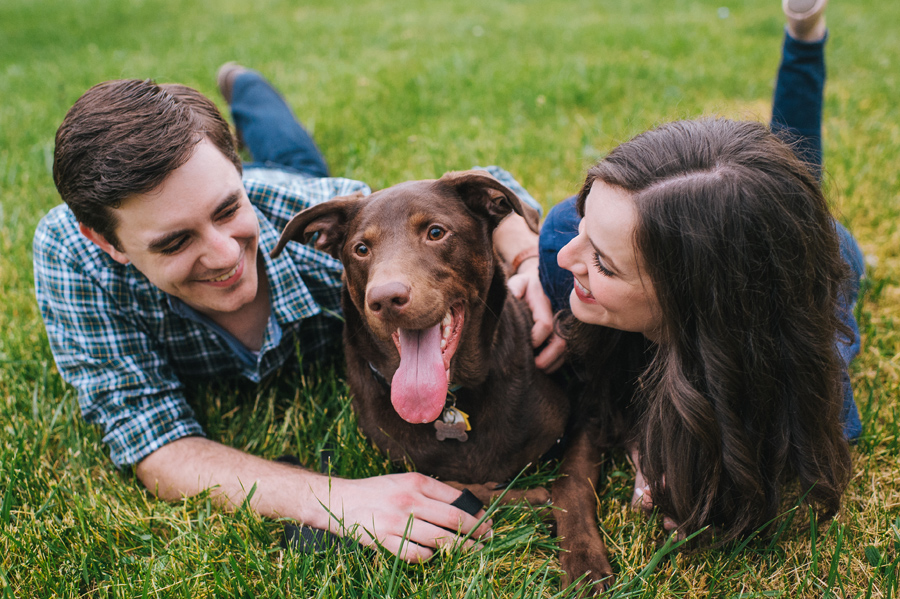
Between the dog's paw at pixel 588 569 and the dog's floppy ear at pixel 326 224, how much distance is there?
154 centimetres

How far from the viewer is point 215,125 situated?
3104mm

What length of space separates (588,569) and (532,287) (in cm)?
137

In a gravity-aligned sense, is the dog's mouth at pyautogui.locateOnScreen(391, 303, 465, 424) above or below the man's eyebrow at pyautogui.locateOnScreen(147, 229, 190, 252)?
below

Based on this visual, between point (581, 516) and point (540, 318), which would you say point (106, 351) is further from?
point (581, 516)

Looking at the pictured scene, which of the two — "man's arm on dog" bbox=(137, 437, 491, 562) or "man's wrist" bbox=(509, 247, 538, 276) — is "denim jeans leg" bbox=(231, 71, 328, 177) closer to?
"man's wrist" bbox=(509, 247, 538, 276)

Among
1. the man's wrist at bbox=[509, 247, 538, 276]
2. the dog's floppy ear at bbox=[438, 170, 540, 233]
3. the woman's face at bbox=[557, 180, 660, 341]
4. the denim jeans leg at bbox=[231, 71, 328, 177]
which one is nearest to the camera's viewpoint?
the woman's face at bbox=[557, 180, 660, 341]

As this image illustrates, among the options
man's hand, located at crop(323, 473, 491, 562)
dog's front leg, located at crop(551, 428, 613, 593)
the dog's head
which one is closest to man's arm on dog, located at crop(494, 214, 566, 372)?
dog's front leg, located at crop(551, 428, 613, 593)

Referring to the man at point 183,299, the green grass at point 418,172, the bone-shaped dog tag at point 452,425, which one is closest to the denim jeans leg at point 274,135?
the green grass at point 418,172

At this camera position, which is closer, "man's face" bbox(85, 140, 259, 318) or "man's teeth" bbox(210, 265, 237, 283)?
"man's face" bbox(85, 140, 259, 318)

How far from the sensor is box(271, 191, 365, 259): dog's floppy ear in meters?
2.64

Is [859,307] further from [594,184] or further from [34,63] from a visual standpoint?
[34,63]

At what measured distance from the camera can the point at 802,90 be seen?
156 inches

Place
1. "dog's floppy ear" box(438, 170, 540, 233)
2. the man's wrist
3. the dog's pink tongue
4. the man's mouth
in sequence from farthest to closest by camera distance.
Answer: the man's wrist < the man's mouth < "dog's floppy ear" box(438, 170, 540, 233) < the dog's pink tongue

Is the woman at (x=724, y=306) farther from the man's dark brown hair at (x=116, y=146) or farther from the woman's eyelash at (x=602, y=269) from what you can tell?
the man's dark brown hair at (x=116, y=146)
